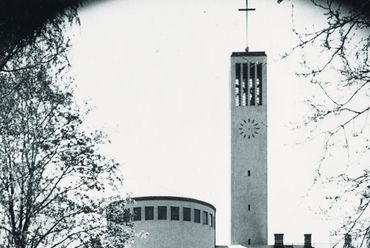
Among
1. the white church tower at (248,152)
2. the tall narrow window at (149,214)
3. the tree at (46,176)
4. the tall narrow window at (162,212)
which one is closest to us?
the tree at (46,176)

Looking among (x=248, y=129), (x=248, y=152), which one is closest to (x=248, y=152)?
(x=248, y=152)

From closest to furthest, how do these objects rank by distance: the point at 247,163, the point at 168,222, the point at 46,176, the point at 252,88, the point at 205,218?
the point at 46,176 → the point at 168,222 → the point at 205,218 → the point at 247,163 → the point at 252,88

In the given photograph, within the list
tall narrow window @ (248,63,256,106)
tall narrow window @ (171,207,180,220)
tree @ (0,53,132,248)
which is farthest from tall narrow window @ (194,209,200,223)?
tree @ (0,53,132,248)

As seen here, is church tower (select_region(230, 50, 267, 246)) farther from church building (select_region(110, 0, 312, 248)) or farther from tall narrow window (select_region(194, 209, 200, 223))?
tall narrow window (select_region(194, 209, 200, 223))

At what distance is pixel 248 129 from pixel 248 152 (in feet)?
5.97

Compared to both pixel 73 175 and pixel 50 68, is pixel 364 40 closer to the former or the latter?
pixel 50 68

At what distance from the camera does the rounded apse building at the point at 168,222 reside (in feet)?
157

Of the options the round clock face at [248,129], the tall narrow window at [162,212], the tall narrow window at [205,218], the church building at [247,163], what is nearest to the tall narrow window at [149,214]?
the tall narrow window at [162,212]

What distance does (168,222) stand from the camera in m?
48.2

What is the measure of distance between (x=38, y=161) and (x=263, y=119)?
42.2 meters

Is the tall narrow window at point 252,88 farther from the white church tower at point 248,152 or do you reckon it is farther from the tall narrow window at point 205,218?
the tall narrow window at point 205,218

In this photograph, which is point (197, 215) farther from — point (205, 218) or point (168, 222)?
point (168, 222)

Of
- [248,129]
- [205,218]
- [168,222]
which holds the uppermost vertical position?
[248,129]

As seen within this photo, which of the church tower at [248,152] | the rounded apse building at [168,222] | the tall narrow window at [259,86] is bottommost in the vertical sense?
the rounded apse building at [168,222]
